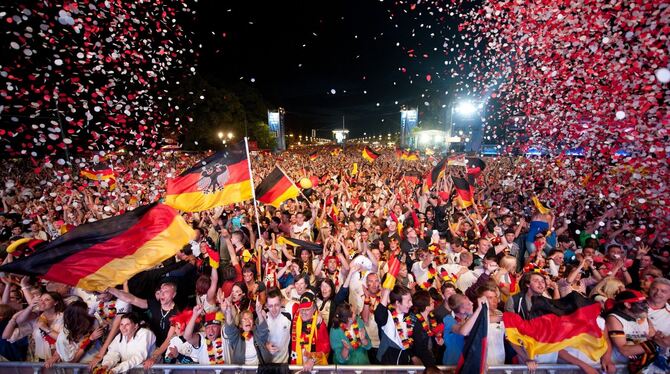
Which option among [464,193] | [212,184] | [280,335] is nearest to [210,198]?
[212,184]

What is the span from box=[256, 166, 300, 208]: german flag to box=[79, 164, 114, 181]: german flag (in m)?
7.54

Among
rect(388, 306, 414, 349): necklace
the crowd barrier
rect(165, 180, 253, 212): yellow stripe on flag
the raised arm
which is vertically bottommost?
the crowd barrier

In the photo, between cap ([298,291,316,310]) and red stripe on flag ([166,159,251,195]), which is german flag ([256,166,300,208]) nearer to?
red stripe on flag ([166,159,251,195])

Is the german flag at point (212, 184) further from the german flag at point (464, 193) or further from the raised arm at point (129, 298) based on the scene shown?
the german flag at point (464, 193)

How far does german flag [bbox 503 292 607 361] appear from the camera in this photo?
3.62 m

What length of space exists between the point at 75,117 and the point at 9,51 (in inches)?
330

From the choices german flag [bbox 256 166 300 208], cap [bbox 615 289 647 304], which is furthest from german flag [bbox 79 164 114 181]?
cap [bbox 615 289 647 304]

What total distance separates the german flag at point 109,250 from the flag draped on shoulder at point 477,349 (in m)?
3.63

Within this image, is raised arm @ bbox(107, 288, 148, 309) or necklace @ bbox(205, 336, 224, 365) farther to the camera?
raised arm @ bbox(107, 288, 148, 309)

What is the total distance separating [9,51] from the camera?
16234 millimetres

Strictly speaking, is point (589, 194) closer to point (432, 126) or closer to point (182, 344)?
point (182, 344)

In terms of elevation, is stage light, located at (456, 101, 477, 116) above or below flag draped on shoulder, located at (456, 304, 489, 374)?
above

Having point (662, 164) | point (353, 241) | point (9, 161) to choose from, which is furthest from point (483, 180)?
point (9, 161)

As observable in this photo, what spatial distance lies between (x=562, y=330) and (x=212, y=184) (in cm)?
567
